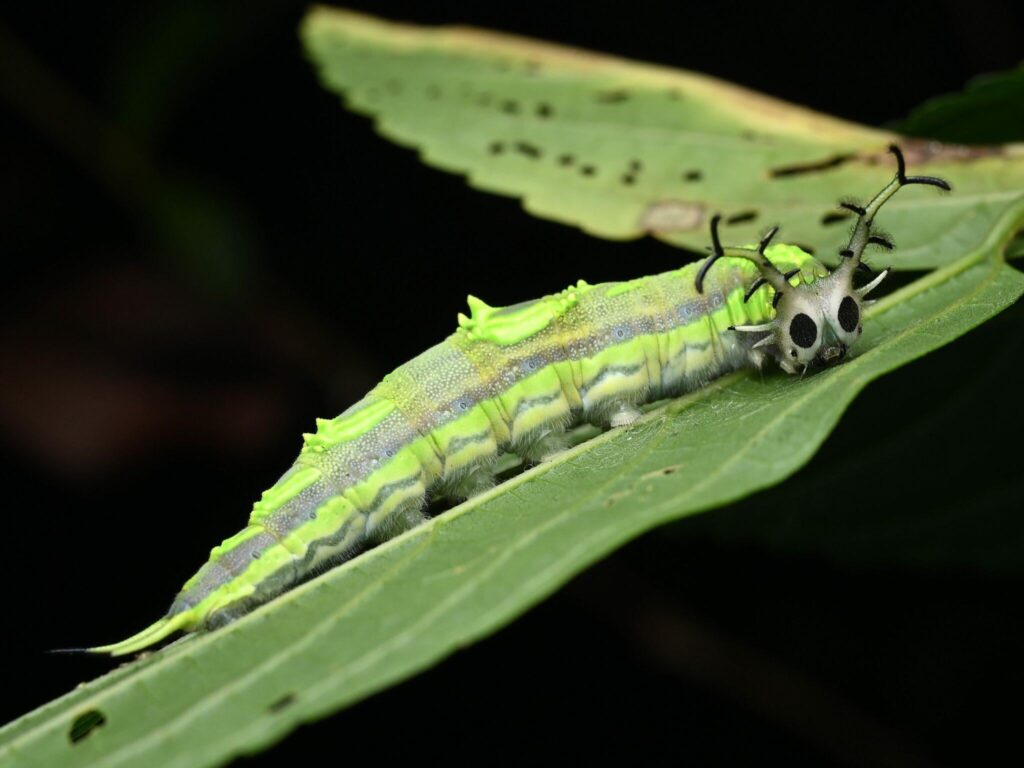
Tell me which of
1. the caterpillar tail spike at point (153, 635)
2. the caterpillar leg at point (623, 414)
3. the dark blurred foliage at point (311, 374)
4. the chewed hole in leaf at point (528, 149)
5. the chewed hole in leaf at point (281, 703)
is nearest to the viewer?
the chewed hole in leaf at point (281, 703)

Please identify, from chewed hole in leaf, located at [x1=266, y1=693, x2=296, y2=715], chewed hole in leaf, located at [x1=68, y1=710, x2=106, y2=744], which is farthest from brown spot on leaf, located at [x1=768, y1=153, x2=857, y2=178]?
chewed hole in leaf, located at [x1=68, y1=710, x2=106, y2=744]

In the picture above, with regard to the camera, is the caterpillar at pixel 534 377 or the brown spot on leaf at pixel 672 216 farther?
the brown spot on leaf at pixel 672 216

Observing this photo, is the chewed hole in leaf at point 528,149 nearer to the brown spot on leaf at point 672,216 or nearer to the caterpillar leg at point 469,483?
the brown spot on leaf at point 672,216

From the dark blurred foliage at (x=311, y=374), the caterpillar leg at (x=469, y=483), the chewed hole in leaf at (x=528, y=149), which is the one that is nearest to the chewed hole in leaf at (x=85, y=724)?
the caterpillar leg at (x=469, y=483)

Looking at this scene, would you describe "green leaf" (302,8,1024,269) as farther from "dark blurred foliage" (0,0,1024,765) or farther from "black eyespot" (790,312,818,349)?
"dark blurred foliage" (0,0,1024,765)

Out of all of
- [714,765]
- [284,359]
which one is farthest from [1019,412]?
[284,359]

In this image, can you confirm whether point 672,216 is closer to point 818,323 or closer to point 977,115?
point 818,323

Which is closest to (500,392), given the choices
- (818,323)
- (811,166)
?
(818,323)
